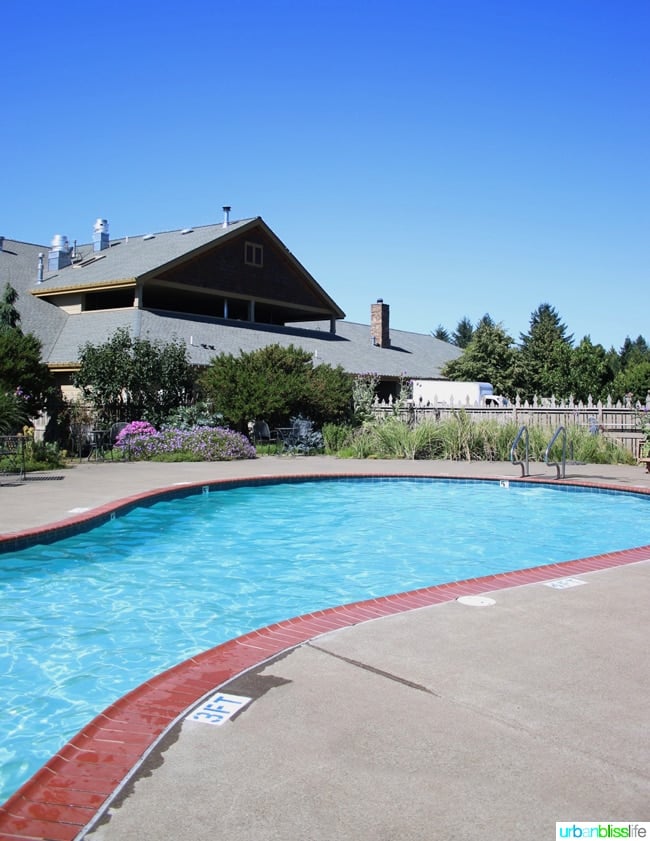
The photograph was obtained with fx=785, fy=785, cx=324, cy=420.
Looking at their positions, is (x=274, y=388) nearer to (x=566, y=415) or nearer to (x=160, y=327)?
(x=160, y=327)

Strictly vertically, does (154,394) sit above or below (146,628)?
above

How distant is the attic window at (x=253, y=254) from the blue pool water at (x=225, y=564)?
58.5ft

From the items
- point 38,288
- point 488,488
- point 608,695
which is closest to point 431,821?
point 608,695

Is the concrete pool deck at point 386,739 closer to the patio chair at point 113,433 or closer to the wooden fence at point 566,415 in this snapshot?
the wooden fence at point 566,415

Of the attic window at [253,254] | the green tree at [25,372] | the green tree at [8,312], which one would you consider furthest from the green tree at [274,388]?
the attic window at [253,254]

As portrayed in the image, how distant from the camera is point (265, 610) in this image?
7973mm

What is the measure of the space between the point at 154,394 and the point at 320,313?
1480cm

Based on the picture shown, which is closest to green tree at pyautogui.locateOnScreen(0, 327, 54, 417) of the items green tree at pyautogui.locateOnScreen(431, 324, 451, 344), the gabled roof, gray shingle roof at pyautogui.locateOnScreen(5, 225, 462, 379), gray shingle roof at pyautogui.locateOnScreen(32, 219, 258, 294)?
gray shingle roof at pyautogui.locateOnScreen(5, 225, 462, 379)

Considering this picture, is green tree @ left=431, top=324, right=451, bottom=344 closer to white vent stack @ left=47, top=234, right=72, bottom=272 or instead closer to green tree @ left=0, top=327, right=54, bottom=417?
white vent stack @ left=47, top=234, right=72, bottom=272

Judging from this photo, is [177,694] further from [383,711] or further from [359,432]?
[359,432]

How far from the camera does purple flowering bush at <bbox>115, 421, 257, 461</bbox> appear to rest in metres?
19.9

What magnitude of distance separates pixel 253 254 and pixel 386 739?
30.1 meters

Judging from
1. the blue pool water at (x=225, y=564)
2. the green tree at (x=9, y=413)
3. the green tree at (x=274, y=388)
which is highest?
the green tree at (x=274, y=388)

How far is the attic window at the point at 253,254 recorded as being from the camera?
105ft
